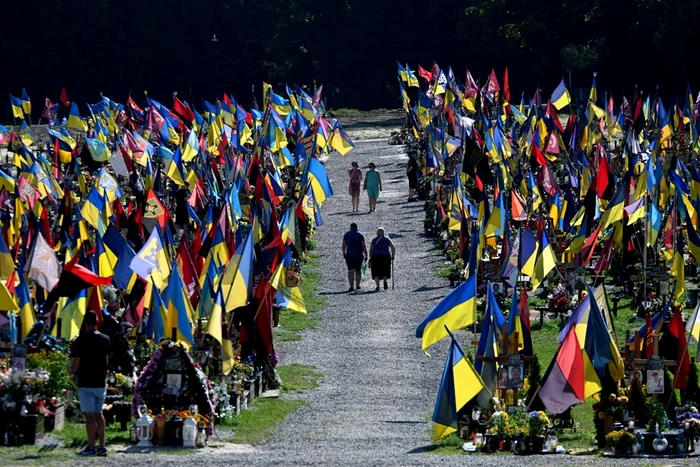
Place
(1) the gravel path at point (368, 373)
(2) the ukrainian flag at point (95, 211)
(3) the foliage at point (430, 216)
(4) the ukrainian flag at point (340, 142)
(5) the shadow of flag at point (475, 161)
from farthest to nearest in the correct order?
(4) the ukrainian flag at point (340, 142)
(3) the foliage at point (430, 216)
(5) the shadow of flag at point (475, 161)
(2) the ukrainian flag at point (95, 211)
(1) the gravel path at point (368, 373)

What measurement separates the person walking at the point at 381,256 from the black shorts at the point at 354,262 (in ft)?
0.66

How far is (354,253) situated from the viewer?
33812 millimetres

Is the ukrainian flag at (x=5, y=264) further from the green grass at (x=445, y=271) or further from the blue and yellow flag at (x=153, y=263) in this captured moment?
the green grass at (x=445, y=271)

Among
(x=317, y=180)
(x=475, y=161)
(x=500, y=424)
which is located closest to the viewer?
(x=500, y=424)

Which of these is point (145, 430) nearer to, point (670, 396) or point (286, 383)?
point (286, 383)

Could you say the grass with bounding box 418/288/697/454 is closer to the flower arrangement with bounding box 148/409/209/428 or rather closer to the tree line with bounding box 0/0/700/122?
the flower arrangement with bounding box 148/409/209/428

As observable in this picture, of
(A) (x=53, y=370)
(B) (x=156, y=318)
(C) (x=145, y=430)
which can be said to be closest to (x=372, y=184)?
(B) (x=156, y=318)

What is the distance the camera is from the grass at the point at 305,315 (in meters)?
30.0

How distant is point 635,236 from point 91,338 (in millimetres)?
16503

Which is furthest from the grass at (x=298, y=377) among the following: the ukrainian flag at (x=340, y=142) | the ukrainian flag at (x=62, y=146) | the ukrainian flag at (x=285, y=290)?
the ukrainian flag at (x=62, y=146)

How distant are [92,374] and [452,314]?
17.3 feet

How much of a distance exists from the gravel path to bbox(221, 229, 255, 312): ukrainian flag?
1.60m

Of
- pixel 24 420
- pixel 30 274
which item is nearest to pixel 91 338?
pixel 24 420

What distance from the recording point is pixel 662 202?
33.4 m
